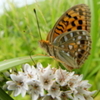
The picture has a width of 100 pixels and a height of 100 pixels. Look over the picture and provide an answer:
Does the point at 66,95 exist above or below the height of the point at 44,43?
below

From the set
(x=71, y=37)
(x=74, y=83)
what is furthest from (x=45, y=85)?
(x=71, y=37)

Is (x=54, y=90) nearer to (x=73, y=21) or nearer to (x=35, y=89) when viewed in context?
(x=35, y=89)

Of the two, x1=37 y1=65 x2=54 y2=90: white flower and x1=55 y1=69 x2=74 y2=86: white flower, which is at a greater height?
x1=37 y1=65 x2=54 y2=90: white flower

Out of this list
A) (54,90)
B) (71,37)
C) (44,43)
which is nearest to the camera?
A: (54,90)

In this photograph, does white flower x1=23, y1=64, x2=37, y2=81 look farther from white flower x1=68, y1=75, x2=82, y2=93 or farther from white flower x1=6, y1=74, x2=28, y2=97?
white flower x1=68, y1=75, x2=82, y2=93

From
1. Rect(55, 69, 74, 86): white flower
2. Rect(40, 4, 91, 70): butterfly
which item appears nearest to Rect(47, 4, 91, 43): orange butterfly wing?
Rect(40, 4, 91, 70): butterfly

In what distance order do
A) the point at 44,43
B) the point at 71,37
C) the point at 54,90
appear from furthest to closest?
the point at 71,37 < the point at 44,43 < the point at 54,90

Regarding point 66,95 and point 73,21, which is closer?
point 66,95

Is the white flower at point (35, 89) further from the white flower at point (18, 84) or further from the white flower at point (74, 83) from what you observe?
the white flower at point (74, 83)
